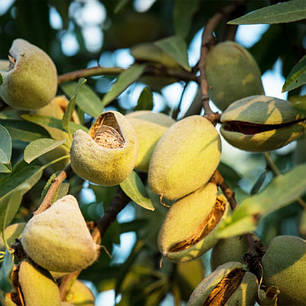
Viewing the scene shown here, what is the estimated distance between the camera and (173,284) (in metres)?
1.87

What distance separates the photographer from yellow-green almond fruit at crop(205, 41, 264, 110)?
4.43 ft

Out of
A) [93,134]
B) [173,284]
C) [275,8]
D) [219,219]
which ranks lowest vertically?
[173,284]

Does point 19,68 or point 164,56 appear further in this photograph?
point 164,56

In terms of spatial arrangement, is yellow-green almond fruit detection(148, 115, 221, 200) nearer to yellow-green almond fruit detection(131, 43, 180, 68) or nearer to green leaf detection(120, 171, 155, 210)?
green leaf detection(120, 171, 155, 210)

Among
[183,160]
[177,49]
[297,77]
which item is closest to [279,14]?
[297,77]

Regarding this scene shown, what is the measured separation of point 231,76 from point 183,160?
42cm

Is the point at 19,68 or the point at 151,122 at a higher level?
the point at 19,68

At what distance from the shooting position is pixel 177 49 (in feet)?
5.06

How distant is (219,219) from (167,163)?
201mm

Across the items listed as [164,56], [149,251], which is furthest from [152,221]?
[164,56]

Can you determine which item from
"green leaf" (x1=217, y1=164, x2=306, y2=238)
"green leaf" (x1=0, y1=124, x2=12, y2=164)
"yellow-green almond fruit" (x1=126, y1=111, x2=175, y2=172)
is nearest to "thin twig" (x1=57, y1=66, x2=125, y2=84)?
"yellow-green almond fruit" (x1=126, y1=111, x2=175, y2=172)

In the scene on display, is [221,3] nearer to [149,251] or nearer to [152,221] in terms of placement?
[152,221]

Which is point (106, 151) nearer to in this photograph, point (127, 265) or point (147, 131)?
point (147, 131)

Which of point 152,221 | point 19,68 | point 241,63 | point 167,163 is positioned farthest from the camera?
point 152,221
